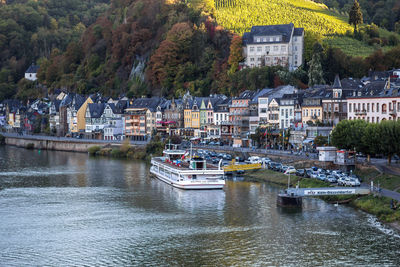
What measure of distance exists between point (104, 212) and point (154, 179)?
1874 cm

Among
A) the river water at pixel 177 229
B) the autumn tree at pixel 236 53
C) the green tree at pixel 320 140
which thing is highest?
the autumn tree at pixel 236 53

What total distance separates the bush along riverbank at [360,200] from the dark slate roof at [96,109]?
55.7 m

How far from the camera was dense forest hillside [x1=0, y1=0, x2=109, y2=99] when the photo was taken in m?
168

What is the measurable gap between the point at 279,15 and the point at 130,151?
43209mm

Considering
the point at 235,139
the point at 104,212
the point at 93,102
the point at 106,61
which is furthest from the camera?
the point at 106,61

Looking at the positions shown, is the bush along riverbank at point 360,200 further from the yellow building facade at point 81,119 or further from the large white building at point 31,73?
the large white building at point 31,73

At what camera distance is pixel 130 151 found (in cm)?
9125

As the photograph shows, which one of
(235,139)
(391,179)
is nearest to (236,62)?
(235,139)

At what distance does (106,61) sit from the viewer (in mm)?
139375

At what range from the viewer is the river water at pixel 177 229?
35156 mm

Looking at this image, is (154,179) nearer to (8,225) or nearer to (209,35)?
(8,225)

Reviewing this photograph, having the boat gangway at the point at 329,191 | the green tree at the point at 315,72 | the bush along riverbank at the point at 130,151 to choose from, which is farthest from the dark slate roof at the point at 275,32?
the boat gangway at the point at 329,191

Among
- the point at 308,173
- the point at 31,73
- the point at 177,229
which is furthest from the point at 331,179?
the point at 31,73

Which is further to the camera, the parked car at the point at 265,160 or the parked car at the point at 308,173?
the parked car at the point at 265,160
